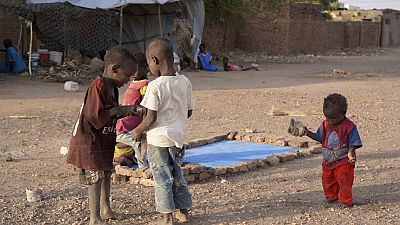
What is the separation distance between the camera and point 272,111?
10.1 metres

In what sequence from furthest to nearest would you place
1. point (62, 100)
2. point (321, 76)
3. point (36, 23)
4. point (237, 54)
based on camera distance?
1. point (237, 54)
2. point (321, 76)
3. point (36, 23)
4. point (62, 100)

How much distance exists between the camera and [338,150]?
504cm

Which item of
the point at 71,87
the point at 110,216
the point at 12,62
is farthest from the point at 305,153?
the point at 12,62

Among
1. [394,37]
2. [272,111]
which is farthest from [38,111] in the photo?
[394,37]

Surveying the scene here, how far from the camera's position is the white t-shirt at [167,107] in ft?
14.2

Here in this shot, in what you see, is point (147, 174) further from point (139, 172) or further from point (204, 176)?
point (204, 176)

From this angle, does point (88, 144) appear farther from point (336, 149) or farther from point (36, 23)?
point (36, 23)

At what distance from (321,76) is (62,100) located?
890 cm

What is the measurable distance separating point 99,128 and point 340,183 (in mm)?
2003

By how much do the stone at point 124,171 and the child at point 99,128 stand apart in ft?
3.87

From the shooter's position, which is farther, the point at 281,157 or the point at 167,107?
the point at 281,157

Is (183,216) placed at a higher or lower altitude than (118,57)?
lower

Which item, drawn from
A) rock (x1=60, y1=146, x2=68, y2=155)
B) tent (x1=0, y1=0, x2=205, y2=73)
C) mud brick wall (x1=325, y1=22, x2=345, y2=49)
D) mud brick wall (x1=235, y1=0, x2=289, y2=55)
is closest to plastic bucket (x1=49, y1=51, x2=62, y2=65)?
tent (x1=0, y1=0, x2=205, y2=73)

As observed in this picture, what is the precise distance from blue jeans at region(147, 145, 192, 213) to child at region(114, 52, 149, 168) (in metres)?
1.18
